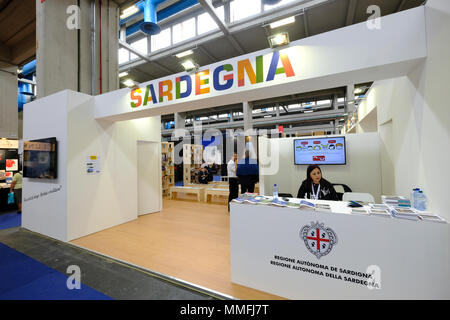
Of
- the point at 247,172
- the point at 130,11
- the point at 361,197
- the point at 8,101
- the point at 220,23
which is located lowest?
the point at 361,197

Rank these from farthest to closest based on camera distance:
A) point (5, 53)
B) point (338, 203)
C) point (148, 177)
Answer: point (5, 53) < point (148, 177) < point (338, 203)

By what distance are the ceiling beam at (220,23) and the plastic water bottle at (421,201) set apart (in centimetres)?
496

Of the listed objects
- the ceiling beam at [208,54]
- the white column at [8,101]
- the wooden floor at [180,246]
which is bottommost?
the wooden floor at [180,246]

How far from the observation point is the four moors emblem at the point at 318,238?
6.03ft

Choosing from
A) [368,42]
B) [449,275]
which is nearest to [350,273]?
[449,275]

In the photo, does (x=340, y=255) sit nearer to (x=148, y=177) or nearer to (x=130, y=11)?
(x=148, y=177)

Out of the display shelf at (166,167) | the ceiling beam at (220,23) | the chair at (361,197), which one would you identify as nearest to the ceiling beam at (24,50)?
the display shelf at (166,167)

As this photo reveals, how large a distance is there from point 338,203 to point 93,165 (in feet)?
14.2

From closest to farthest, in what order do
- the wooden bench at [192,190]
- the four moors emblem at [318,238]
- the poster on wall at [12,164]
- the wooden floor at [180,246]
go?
the four moors emblem at [318,238]
the wooden floor at [180,246]
the poster on wall at [12,164]
the wooden bench at [192,190]

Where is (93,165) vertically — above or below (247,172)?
above

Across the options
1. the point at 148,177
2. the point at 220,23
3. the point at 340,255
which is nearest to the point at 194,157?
the point at 148,177

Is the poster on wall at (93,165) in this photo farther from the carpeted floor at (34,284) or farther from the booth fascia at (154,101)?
the carpeted floor at (34,284)

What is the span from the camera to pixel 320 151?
4.85 m

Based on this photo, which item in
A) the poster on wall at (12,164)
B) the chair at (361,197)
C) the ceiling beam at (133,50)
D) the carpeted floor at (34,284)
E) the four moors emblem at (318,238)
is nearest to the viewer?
the four moors emblem at (318,238)
